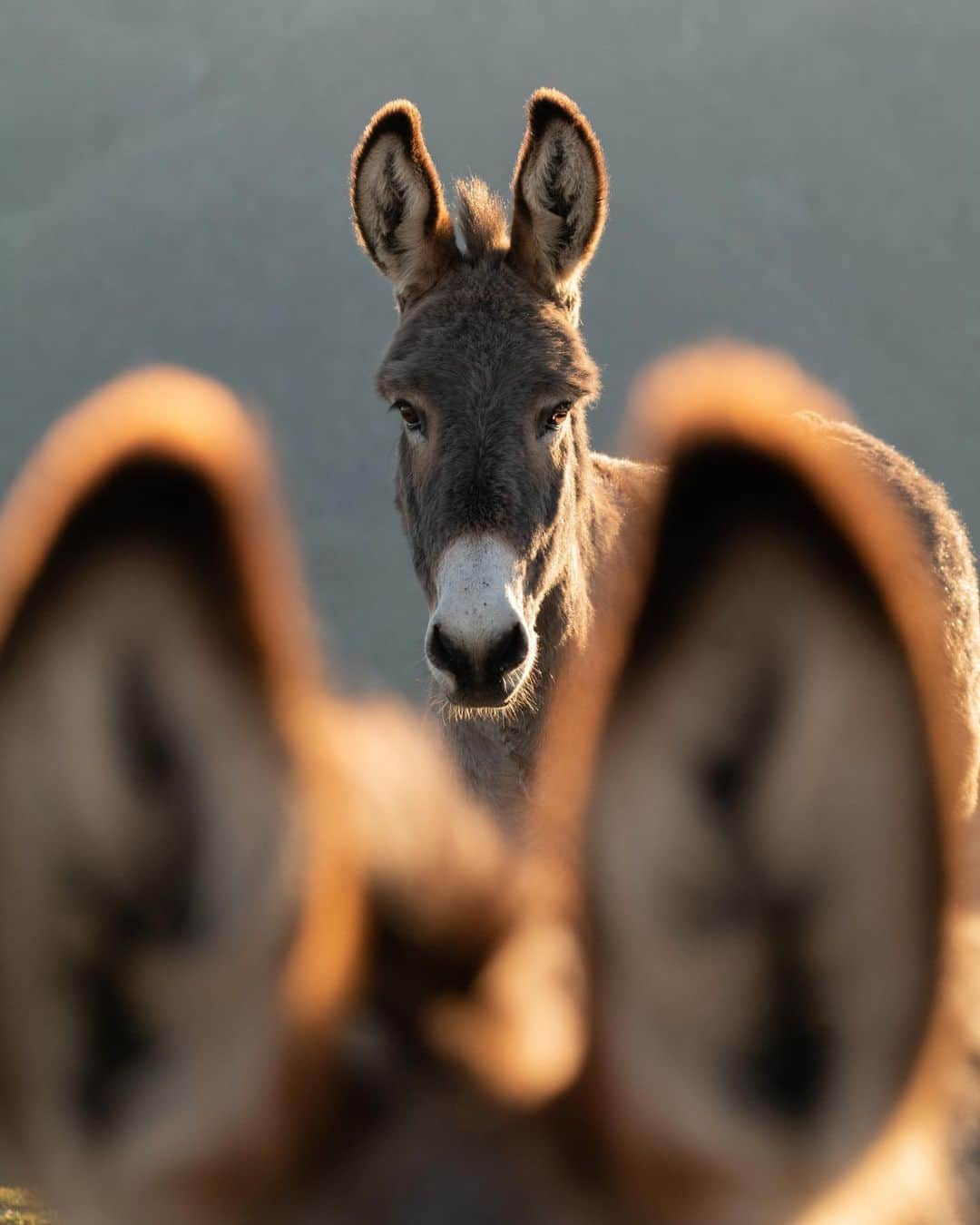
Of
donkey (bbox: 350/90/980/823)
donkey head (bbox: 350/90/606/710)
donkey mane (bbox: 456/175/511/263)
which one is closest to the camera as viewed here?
donkey head (bbox: 350/90/606/710)

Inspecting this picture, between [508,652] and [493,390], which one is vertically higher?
[493,390]

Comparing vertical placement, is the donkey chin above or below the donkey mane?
below

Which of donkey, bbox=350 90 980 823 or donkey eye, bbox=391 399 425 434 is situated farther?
donkey eye, bbox=391 399 425 434

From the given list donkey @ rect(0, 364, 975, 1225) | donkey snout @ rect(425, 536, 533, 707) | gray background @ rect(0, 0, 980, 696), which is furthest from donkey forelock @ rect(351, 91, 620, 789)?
→ gray background @ rect(0, 0, 980, 696)

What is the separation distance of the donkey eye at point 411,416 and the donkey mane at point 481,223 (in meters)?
0.97

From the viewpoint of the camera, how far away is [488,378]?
6137 mm

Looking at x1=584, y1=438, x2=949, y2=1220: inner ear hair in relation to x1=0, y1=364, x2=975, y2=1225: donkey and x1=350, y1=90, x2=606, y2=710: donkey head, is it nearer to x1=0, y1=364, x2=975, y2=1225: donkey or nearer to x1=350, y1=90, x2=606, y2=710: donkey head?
x1=0, y1=364, x2=975, y2=1225: donkey

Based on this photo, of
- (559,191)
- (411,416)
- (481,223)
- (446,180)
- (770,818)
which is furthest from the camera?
(446,180)

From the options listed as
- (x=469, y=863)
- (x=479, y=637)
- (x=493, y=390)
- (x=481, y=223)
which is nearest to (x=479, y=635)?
(x=479, y=637)

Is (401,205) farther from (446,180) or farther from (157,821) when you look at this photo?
(446,180)

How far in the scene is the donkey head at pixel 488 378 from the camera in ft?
17.7

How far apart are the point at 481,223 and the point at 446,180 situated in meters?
139

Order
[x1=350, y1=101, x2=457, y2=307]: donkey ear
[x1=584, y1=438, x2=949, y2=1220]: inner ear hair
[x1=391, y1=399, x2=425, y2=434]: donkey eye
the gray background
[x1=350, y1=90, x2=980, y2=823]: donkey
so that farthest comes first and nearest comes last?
the gray background → [x1=350, y1=101, x2=457, y2=307]: donkey ear → [x1=391, y1=399, x2=425, y2=434]: donkey eye → [x1=350, y1=90, x2=980, y2=823]: donkey → [x1=584, y1=438, x2=949, y2=1220]: inner ear hair

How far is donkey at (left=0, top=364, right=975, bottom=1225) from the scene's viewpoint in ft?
2.45
